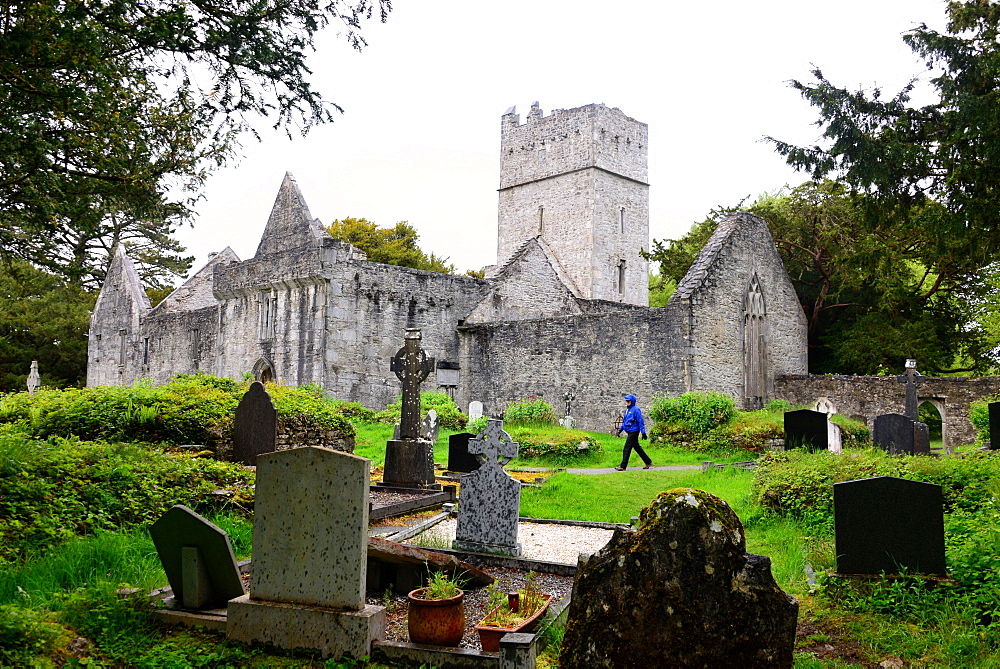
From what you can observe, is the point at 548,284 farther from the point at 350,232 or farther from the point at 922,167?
the point at 350,232

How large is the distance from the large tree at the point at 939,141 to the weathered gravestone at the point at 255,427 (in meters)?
9.20

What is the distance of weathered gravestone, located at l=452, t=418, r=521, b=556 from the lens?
268 inches

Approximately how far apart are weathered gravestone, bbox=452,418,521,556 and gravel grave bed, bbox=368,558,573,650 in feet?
1.03

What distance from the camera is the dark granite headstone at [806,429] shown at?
12555mm

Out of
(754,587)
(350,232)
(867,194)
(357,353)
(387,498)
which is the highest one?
(350,232)

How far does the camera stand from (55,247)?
359 inches

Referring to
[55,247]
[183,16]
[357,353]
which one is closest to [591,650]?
[183,16]

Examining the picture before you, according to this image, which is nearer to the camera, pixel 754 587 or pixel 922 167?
pixel 754 587

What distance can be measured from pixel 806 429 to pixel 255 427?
9.07 m

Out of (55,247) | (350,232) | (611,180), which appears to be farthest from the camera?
(350,232)

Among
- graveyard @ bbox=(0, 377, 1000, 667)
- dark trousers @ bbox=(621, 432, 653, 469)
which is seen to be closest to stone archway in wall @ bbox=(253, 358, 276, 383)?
graveyard @ bbox=(0, 377, 1000, 667)

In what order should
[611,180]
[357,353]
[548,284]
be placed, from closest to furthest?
[357,353], [548,284], [611,180]

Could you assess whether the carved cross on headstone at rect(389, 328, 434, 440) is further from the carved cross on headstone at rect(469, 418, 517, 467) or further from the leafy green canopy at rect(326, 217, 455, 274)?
the leafy green canopy at rect(326, 217, 455, 274)

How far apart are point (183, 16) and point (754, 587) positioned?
6649mm
